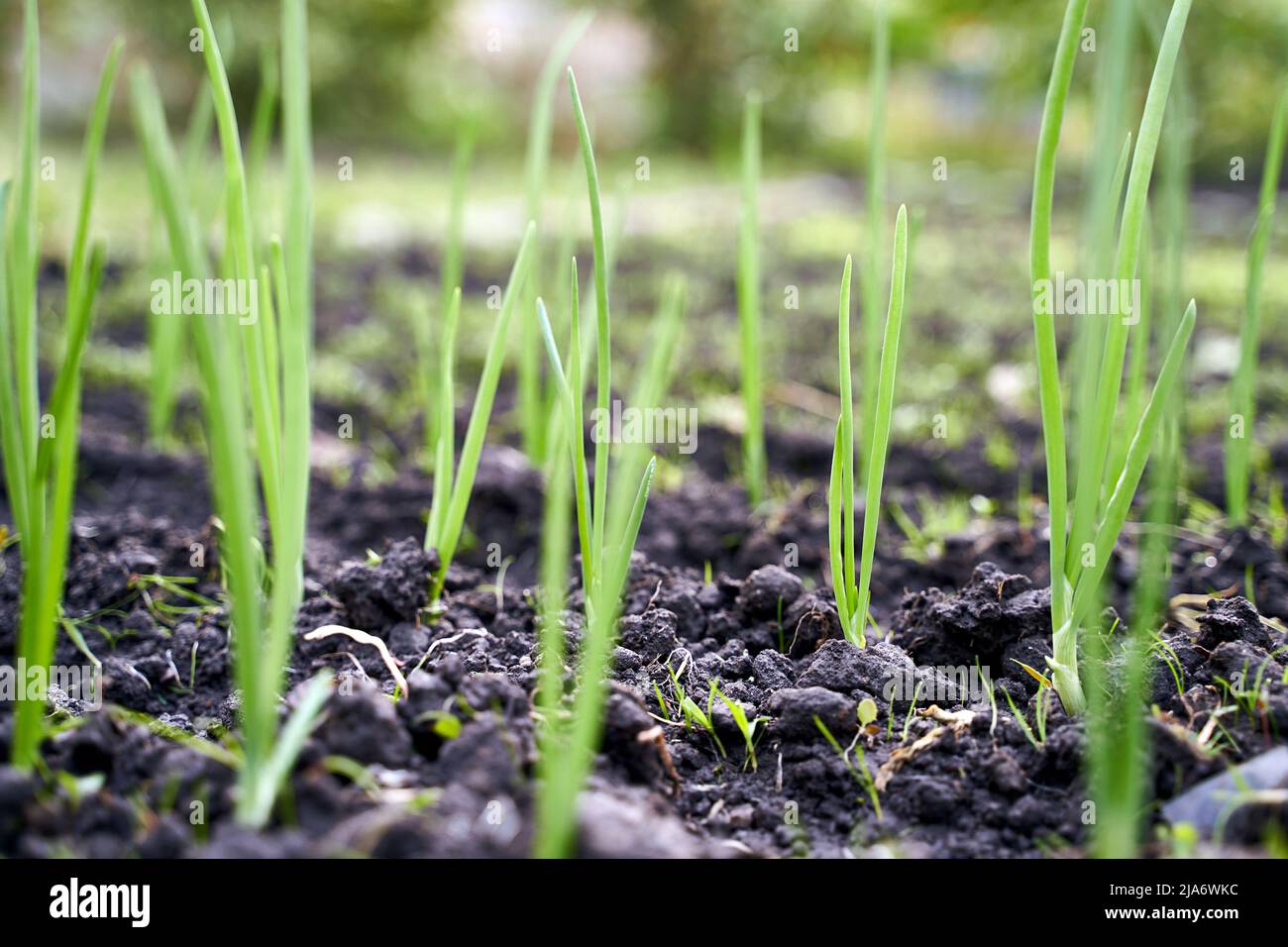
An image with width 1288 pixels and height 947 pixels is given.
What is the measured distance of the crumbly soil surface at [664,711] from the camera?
0.97 meters

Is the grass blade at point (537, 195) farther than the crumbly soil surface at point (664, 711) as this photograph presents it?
Yes

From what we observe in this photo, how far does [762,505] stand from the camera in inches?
84.0

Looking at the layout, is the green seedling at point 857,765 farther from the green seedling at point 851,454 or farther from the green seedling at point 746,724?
the green seedling at point 851,454

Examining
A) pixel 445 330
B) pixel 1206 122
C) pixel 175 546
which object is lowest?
pixel 175 546

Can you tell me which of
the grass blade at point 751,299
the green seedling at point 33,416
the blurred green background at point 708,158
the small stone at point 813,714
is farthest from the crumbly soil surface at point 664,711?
the blurred green background at point 708,158

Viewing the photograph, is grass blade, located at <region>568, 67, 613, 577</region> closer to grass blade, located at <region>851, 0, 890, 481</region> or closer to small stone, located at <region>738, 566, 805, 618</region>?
small stone, located at <region>738, 566, 805, 618</region>

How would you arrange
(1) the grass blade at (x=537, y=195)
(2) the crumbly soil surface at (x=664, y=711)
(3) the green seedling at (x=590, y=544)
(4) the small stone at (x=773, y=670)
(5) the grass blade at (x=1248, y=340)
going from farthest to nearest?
(1) the grass blade at (x=537, y=195)
(5) the grass blade at (x=1248, y=340)
(4) the small stone at (x=773, y=670)
(2) the crumbly soil surface at (x=664, y=711)
(3) the green seedling at (x=590, y=544)

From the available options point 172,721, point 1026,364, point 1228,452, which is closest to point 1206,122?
point 1026,364

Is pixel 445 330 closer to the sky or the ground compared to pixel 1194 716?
closer to the sky

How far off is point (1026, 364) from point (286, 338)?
2.71 m

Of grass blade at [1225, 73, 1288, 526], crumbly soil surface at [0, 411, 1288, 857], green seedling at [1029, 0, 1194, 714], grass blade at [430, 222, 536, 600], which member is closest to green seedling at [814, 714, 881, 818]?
crumbly soil surface at [0, 411, 1288, 857]
